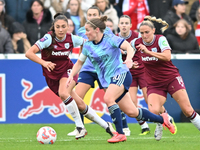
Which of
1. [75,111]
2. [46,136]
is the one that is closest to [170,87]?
[75,111]

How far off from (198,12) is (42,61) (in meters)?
6.56

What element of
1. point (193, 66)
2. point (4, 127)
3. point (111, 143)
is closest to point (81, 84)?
point (111, 143)

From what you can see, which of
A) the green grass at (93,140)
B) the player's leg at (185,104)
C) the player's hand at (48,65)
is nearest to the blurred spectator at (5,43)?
the green grass at (93,140)

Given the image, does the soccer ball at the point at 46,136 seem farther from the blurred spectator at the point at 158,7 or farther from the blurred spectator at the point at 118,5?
the blurred spectator at the point at 158,7

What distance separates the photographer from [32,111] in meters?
11.3

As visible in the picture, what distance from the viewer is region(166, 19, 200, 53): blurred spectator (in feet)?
38.8

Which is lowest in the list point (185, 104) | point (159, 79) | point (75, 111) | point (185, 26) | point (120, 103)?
point (75, 111)

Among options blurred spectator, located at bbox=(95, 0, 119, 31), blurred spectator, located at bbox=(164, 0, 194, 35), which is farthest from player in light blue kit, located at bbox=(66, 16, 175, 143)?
blurred spectator, located at bbox=(164, 0, 194, 35)

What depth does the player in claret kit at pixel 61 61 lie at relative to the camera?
810 centimetres

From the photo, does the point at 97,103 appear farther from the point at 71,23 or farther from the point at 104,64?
the point at 104,64

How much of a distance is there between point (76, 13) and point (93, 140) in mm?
5030

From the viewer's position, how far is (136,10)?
12617mm

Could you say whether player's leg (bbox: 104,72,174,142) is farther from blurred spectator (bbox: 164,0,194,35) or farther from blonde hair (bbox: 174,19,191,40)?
blurred spectator (bbox: 164,0,194,35)

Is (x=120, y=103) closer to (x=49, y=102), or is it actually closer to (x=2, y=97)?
(x=49, y=102)
